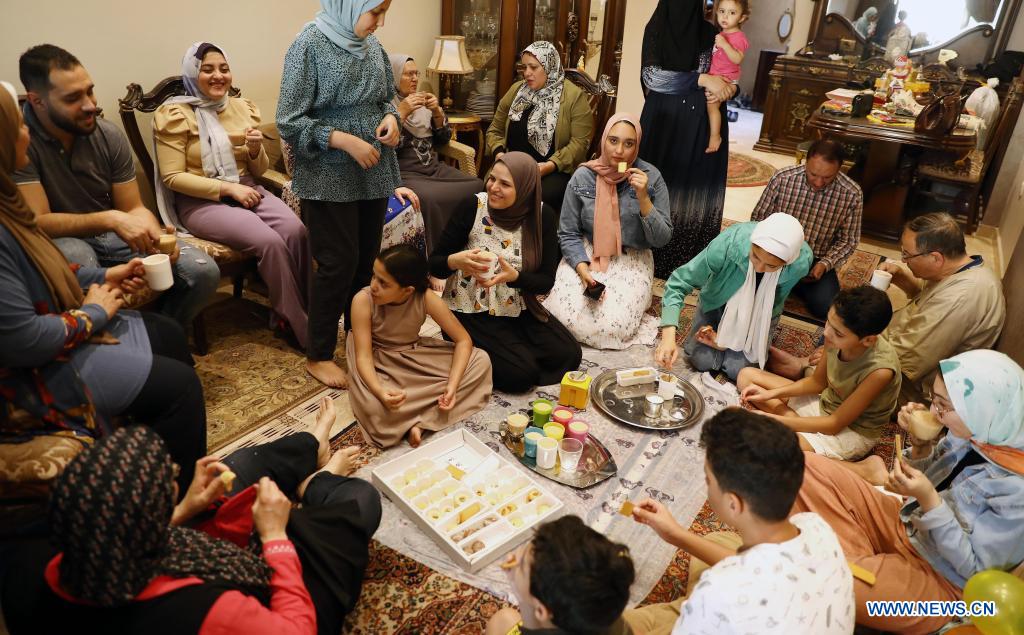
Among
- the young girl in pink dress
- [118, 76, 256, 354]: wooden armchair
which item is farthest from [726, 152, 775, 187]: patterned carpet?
[118, 76, 256, 354]: wooden armchair

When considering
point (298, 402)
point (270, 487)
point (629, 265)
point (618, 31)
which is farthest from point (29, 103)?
point (618, 31)

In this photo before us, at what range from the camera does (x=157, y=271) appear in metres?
2.38

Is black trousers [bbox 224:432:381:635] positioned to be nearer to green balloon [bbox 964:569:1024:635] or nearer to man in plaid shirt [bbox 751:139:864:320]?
green balloon [bbox 964:569:1024:635]

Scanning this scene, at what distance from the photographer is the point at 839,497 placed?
2.09 m

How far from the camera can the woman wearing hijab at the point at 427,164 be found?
4.15 m

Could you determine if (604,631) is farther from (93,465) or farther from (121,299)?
(121,299)

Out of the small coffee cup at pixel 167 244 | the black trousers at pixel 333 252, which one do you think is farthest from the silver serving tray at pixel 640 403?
the small coffee cup at pixel 167 244

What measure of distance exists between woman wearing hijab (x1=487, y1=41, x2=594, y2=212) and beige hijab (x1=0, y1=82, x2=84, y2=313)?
2.93 metres

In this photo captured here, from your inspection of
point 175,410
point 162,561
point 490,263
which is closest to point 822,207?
point 490,263

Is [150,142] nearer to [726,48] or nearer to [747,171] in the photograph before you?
[726,48]

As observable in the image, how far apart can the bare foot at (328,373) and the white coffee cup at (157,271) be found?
34.0 inches

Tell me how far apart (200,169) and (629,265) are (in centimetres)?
228

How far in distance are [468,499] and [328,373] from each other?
1.15m

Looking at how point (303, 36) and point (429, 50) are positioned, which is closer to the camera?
point (303, 36)
